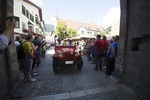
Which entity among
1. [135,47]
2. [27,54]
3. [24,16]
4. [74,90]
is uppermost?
[24,16]

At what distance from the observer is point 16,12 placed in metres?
23.5

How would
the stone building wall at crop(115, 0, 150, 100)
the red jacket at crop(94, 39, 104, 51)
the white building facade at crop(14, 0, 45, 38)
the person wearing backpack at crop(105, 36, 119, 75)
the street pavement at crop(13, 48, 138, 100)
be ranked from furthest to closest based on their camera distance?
the white building facade at crop(14, 0, 45, 38) < the red jacket at crop(94, 39, 104, 51) < the person wearing backpack at crop(105, 36, 119, 75) < the street pavement at crop(13, 48, 138, 100) < the stone building wall at crop(115, 0, 150, 100)

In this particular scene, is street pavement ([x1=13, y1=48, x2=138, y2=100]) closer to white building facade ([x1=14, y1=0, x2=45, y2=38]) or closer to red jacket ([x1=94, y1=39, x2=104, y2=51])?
red jacket ([x1=94, y1=39, x2=104, y2=51])

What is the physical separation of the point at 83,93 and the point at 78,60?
3.67 meters

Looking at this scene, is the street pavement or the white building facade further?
the white building facade

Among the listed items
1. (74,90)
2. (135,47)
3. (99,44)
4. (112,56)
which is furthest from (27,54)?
(99,44)

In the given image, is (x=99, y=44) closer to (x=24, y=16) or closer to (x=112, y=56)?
(x=112, y=56)

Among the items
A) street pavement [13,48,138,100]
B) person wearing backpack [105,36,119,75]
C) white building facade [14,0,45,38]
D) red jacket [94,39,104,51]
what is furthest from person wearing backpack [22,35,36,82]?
white building facade [14,0,45,38]

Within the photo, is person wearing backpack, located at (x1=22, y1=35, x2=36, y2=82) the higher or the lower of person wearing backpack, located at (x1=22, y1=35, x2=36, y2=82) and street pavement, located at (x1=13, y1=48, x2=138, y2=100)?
the higher

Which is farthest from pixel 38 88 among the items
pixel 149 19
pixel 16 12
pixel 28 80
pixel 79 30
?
pixel 79 30

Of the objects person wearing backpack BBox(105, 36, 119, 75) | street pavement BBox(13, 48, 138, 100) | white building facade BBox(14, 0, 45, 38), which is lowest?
street pavement BBox(13, 48, 138, 100)

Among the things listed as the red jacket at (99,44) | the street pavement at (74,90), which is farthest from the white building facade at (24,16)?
the street pavement at (74,90)

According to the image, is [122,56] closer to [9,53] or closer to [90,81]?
[90,81]

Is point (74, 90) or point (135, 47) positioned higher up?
point (135, 47)
